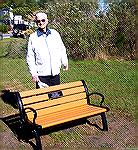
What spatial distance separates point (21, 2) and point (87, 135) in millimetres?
5658

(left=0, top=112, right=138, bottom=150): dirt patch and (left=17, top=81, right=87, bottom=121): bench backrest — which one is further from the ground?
(left=17, top=81, right=87, bottom=121): bench backrest

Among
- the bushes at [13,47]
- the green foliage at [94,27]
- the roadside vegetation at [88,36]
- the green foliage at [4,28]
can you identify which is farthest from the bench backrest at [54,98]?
the green foliage at [4,28]

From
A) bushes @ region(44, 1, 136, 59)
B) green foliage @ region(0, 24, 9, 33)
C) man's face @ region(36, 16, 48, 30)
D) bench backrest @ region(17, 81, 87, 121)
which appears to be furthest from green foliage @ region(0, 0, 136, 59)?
man's face @ region(36, 16, 48, 30)

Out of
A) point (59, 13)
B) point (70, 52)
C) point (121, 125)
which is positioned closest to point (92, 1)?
point (59, 13)

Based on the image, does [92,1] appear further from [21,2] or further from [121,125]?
[121,125]

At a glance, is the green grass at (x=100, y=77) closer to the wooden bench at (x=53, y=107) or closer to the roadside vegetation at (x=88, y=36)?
the roadside vegetation at (x=88, y=36)

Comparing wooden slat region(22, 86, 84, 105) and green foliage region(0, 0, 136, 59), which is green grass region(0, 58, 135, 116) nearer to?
green foliage region(0, 0, 136, 59)

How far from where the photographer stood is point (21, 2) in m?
9.33

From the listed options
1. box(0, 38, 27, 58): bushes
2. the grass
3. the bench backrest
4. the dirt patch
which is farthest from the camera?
box(0, 38, 27, 58): bushes

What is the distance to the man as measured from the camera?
4551mm

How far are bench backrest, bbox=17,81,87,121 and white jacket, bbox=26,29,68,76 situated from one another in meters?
0.26

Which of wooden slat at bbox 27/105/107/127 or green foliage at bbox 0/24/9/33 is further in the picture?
green foliage at bbox 0/24/9/33

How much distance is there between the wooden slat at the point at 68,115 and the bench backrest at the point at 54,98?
3.6 inches

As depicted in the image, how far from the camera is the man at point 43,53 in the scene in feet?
14.9
